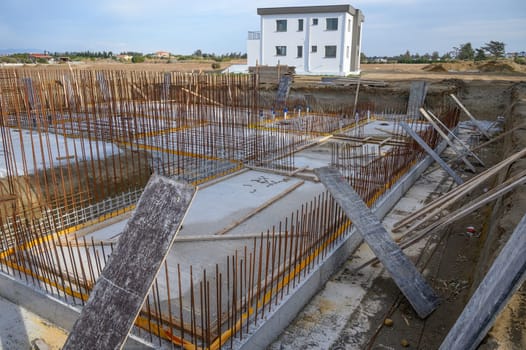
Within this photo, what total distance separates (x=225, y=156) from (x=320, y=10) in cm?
2761

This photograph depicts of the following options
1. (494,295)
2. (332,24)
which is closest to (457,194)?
(494,295)

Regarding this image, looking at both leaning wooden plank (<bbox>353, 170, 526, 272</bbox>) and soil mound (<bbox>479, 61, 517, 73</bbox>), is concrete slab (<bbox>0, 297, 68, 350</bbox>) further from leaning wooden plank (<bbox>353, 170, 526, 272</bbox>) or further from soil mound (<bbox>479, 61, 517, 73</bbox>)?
soil mound (<bbox>479, 61, 517, 73</bbox>)

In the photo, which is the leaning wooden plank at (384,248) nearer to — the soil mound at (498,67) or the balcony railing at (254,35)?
the balcony railing at (254,35)

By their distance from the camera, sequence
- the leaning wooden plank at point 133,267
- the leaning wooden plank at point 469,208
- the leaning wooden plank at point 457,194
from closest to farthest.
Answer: the leaning wooden plank at point 133,267
the leaning wooden plank at point 469,208
the leaning wooden plank at point 457,194

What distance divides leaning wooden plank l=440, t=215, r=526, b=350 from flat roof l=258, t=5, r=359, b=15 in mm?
32489

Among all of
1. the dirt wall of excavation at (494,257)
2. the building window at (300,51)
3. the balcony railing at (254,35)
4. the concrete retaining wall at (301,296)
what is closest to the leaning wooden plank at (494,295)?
the dirt wall of excavation at (494,257)

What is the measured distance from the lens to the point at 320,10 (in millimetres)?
32750

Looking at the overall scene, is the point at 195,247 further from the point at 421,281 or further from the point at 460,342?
the point at 460,342

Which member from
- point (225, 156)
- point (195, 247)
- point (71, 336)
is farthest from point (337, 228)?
point (225, 156)

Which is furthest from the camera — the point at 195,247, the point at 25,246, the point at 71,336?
the point at 195,247

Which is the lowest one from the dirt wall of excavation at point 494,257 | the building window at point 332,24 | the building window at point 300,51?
the dirt wall of excavation at point 494,257

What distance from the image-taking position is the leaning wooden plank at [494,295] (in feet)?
8.80

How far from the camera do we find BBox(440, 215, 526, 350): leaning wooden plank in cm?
268

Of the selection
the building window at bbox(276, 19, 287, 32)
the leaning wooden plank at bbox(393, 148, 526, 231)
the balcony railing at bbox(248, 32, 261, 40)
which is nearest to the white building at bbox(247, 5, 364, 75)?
the building window at bbox(276, 19, 287, 32)
